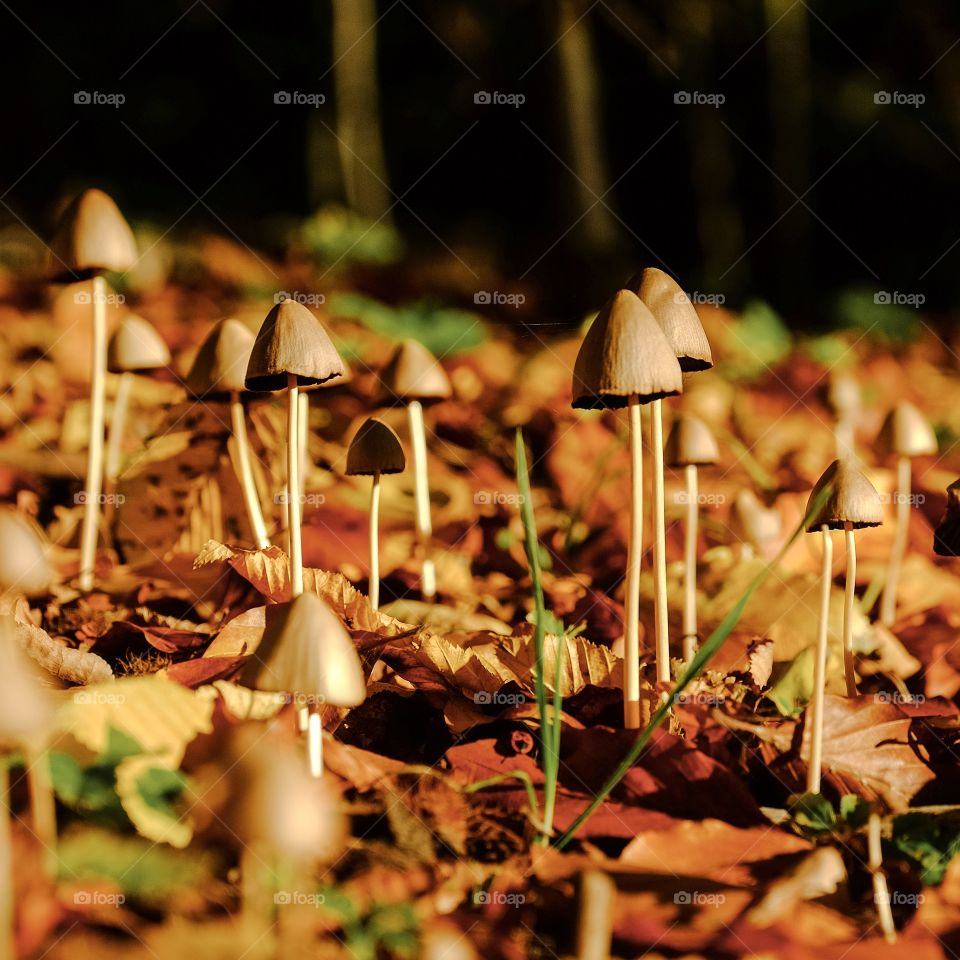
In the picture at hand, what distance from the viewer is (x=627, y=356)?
72.7 inches

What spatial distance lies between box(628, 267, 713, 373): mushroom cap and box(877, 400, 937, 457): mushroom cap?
1.62m

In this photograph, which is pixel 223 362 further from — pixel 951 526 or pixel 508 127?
pixel 508 127

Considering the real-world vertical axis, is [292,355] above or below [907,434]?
above

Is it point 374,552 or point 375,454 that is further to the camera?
point 375,454
